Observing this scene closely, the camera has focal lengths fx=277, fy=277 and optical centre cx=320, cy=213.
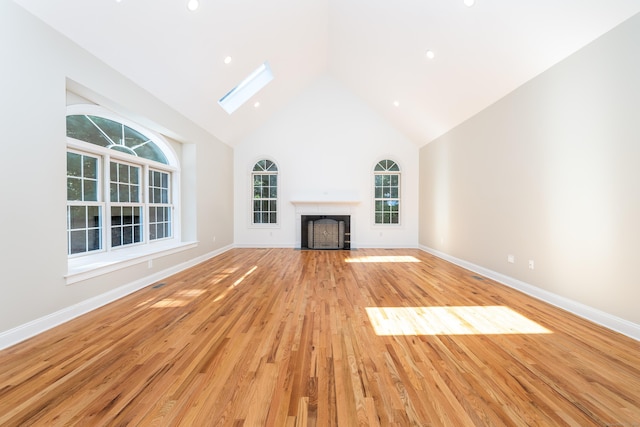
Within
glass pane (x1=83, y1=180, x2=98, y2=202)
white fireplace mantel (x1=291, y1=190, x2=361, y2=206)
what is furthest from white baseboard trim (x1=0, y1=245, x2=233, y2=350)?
white fireplace mantel (x1=291, y1=190, x2=361, y2=206)

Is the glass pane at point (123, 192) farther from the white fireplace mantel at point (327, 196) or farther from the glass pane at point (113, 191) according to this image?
the white fireplace mantel at point (327, 196)

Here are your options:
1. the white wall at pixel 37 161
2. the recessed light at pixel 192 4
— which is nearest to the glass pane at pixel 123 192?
the white wall at pixel 37 161

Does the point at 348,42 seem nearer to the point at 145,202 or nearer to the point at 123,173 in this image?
the point at 123,173

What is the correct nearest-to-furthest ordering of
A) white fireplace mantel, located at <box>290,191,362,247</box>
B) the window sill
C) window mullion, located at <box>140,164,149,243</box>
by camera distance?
the window sill < window mullion, located at <box>140,164,149,243</box> < white fireplace mantel, located at <box>290,191,362,247</box>

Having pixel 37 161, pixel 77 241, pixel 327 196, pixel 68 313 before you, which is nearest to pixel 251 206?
pixel 327 196

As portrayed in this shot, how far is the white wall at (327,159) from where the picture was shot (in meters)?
7.34

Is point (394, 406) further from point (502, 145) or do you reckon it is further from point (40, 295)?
point (502, 145)

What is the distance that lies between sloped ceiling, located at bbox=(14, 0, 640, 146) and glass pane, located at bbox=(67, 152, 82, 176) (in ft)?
3.59

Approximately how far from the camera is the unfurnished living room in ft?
5.17

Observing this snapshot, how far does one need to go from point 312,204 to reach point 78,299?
509 centimetres

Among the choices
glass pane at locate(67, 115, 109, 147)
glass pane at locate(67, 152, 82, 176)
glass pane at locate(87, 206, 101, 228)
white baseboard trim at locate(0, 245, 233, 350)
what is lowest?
white baseboard trim at locate(0, 245, 233, 350)

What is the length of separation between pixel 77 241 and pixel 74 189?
0.59m

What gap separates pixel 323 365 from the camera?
1.81 m

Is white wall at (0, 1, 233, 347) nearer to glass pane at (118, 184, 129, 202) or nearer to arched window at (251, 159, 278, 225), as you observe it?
glass pane at (118, 184, 129, 202)
